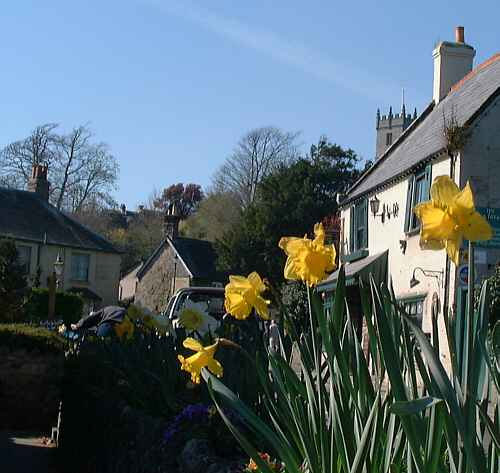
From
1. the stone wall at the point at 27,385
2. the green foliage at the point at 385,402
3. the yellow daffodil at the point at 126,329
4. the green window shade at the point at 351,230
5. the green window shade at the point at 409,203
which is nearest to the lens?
the green foliage at the point at 385,402

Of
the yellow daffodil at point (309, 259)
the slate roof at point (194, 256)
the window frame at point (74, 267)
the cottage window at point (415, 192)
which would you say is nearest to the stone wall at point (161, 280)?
the slate roof at point (194, 256)

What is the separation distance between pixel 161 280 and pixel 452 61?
33062 mm

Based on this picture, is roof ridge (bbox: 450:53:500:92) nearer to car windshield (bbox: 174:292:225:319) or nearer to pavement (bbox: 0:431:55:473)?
car windshield (bbox: 174:292:225:319)

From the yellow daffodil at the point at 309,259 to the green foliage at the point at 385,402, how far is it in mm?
100

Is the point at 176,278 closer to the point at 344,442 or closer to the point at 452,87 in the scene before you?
the point at 452,87

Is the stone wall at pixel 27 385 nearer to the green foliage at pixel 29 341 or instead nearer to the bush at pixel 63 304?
the green foliage at pixel 29 341

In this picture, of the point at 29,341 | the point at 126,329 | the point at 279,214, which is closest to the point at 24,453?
the point at 29,341

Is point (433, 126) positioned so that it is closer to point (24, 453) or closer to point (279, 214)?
point (24, 453)

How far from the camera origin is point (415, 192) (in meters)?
21.1

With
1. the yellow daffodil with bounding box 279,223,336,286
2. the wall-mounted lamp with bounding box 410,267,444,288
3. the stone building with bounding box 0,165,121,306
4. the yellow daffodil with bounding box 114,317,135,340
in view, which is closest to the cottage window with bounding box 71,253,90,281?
the stone building with bounding box 0,165,121,306

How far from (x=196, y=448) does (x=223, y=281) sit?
160ft

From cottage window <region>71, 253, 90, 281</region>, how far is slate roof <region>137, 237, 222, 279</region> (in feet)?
17.2

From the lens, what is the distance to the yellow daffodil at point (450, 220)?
2.88 m

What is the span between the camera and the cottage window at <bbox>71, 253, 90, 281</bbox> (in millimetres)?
50938
